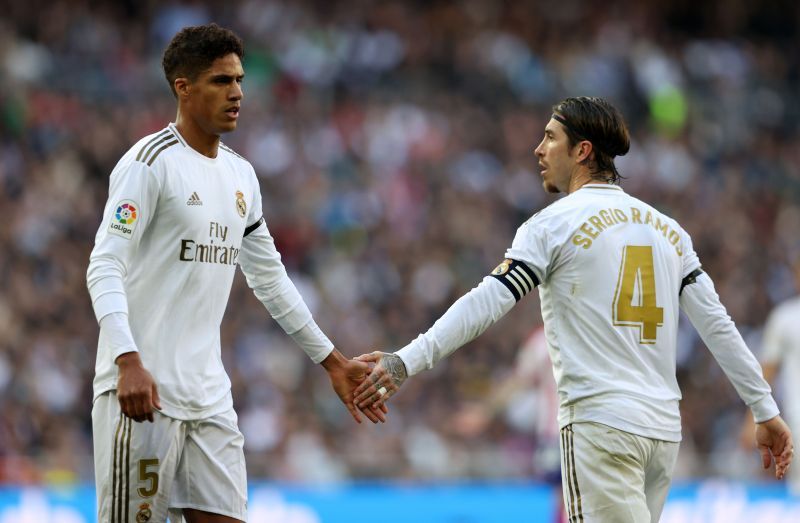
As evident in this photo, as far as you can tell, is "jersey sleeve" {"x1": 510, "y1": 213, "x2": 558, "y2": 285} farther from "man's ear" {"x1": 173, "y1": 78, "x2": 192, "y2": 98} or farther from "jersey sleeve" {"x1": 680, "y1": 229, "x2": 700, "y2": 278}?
"man's ear" {"x1": 173, "y1": 78, "x2": 192, "y2": 98}

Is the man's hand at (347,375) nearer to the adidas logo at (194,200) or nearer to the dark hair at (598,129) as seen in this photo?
the adidas logo at (194,200)

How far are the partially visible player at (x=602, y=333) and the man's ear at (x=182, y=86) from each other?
4.55 ft

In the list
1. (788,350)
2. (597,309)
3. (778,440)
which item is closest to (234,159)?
(597,309)

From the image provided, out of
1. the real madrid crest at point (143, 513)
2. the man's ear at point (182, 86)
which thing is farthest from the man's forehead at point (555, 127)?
the real madrid crest at point (143, 513)

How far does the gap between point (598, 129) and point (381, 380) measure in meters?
1.37

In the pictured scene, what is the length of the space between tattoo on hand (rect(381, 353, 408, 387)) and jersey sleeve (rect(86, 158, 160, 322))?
1.12m

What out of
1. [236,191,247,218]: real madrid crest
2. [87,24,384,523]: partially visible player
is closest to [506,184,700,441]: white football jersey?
[236,191,247,218]: real madrid crest

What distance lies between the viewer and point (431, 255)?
54.7 feet

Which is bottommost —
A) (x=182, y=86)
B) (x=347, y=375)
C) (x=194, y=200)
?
(x=347, y=375)

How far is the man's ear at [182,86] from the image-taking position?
579cm

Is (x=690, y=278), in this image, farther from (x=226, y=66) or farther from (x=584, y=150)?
(x=226, y=66)

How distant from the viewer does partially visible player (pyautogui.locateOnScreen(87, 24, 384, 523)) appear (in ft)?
17.7

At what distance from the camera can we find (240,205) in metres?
5.85

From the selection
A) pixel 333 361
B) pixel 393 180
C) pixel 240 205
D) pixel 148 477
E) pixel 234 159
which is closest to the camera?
pixel 148 477
